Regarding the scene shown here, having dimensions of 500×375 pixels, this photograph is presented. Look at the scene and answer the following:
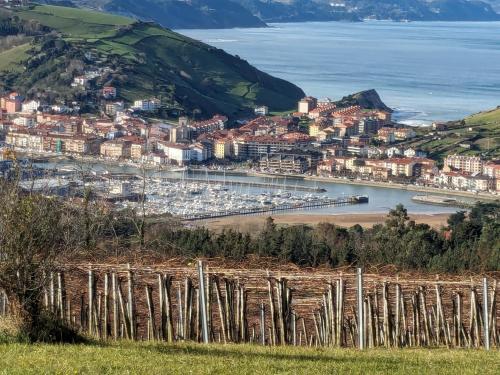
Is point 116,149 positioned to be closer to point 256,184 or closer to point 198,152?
point 198,152

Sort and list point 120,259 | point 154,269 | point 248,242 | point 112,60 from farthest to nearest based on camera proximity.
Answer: point 112,60 < point 248,242 < point 120,259 < point 154,269

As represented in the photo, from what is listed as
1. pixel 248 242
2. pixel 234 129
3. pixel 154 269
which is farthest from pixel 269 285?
pixel 234 129

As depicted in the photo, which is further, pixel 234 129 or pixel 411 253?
pixel 234 129

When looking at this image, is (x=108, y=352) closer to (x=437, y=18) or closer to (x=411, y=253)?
(x=411, y=253)

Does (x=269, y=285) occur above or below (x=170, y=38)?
below

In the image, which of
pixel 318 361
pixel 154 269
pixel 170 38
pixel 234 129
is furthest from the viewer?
pixel 170 38

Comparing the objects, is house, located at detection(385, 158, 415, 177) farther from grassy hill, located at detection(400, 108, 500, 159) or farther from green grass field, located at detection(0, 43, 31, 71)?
green grass field, located at detection(0, 43, 31, 71)

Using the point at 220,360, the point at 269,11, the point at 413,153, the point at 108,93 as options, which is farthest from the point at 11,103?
the point at 269,11

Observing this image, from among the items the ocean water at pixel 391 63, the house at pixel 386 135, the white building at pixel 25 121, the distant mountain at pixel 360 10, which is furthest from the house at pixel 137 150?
the distant mountain at pixel 360 10
